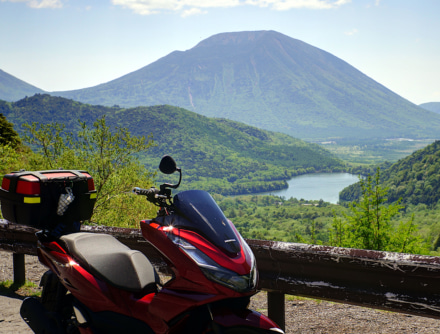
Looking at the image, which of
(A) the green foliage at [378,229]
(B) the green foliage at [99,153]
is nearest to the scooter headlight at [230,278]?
(A) the green foliage at [378,229]

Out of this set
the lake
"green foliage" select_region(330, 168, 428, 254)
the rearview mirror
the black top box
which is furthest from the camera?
the lake

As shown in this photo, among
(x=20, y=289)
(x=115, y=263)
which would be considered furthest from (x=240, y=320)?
(x=20, y=289)

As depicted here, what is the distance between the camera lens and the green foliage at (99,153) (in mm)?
14562

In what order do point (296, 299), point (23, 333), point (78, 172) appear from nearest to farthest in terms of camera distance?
1. point (78, 172)
2. point (23, 333)
3. point (296, 299)

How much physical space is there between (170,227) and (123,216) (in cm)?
1421

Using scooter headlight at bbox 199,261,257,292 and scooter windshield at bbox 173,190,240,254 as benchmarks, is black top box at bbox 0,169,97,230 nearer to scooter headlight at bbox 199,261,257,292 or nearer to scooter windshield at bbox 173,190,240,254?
scooter windshield at bbox 173,190,240,254

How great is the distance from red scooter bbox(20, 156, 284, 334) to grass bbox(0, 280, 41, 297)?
1789 millimetres

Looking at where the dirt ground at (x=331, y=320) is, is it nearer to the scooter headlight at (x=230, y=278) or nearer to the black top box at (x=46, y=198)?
the black top box at (x=46, y=198)

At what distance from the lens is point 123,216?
16.5m

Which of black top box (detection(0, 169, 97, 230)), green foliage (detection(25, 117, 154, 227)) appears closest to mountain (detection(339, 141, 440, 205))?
green foliage (detection(25, 117, 154, 227))

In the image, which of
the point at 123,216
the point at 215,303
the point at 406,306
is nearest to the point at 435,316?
the point at 406,306

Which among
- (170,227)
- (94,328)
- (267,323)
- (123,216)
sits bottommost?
(123,216)

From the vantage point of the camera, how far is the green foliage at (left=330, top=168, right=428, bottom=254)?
10.1m

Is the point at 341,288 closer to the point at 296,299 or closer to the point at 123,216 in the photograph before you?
the point at 296,299
